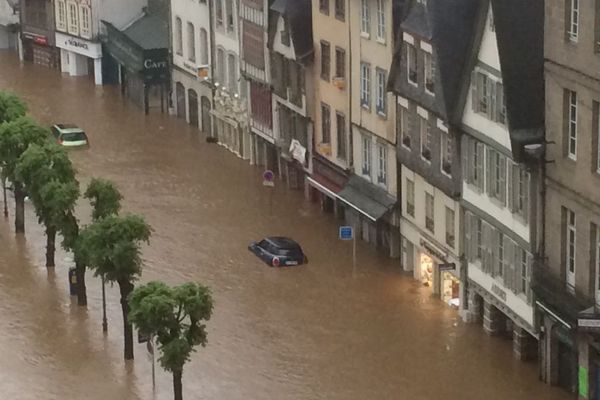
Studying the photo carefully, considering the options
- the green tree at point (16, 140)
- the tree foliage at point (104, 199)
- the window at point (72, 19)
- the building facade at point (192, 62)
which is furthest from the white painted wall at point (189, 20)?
the tree foliage at point (104, 199)

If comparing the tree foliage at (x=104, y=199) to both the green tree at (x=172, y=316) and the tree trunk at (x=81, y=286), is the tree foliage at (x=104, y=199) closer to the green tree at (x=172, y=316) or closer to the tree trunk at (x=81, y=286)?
the tree trunk at (x=81, y=286)

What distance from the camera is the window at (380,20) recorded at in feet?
299

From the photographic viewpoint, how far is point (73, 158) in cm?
11569

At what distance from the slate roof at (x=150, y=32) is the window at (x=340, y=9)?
35.4 meters

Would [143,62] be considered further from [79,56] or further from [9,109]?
[9,109]

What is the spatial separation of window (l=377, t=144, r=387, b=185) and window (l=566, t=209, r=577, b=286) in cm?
2138

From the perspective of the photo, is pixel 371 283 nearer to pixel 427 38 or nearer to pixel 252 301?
pixel 252 301

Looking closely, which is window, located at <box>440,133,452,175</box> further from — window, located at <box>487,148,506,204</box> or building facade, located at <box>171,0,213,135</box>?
building facade, located at <box>171,0,213,135</box>

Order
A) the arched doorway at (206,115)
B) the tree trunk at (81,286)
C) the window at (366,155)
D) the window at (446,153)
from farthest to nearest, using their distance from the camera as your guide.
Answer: the arched doorway at (206,115) → the window at (366,155) → the tree trunk at (81,286) → the window at (446,153)

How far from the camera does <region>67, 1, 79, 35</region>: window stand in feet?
473

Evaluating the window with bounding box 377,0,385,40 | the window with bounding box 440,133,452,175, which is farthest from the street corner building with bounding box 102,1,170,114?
the window with bounding box 440,133,452,175

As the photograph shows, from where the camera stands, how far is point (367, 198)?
9319 cm

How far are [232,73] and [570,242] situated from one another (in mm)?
48433

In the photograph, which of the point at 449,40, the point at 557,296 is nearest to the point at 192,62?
the point at 449,40
